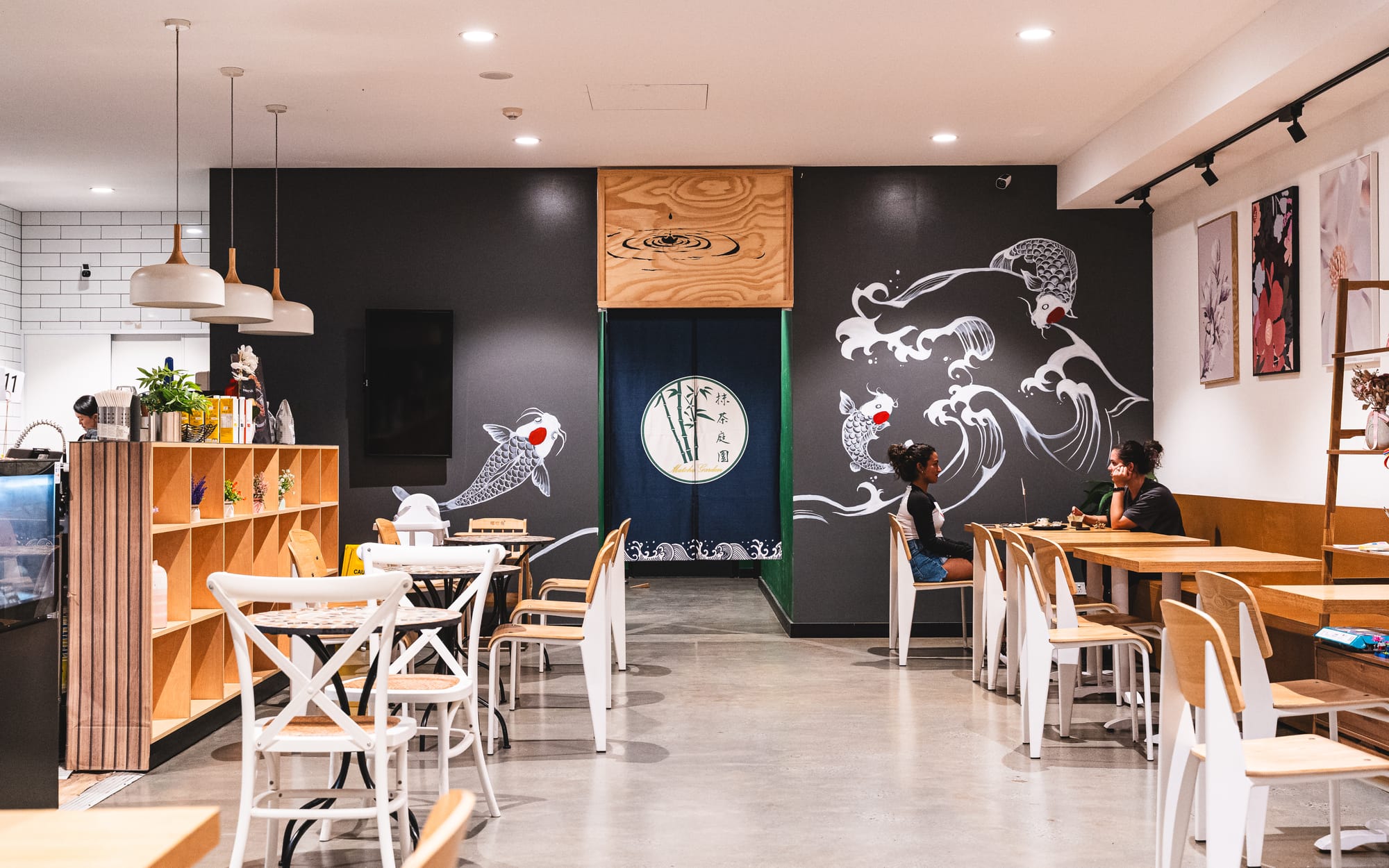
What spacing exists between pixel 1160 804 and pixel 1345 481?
Answer: 338 cm

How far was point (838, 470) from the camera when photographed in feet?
27.7

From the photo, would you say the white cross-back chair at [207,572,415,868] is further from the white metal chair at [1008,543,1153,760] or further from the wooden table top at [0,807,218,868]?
the white metal chair at [1008,543,1153,760]

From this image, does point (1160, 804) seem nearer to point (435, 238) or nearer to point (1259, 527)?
point (1259, 527)

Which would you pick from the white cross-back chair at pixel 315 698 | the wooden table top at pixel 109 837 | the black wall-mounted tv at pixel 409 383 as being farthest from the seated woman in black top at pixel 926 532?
the wooden table top at pixel 109 837

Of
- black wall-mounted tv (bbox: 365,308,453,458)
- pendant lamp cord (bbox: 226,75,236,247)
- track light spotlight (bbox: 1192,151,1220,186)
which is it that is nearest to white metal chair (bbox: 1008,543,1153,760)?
track light spotlight (bbox: 1192,151,1220,186)

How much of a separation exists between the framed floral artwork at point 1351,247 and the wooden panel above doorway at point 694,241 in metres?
3.58

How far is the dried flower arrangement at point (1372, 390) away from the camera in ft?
16.1

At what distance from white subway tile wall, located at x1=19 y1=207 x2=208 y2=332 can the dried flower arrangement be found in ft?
28.9

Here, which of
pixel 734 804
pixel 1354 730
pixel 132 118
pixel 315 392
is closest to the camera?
pixel 734 804

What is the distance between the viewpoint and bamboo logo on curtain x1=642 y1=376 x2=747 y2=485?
9.75 m

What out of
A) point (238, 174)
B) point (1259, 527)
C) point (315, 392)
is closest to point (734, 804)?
point (1259, 527)

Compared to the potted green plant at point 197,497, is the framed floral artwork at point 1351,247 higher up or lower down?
higher up

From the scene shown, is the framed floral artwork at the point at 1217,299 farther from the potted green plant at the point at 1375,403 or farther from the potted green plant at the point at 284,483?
the potted green plant at the point at 284,483

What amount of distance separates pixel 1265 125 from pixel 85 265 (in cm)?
924
